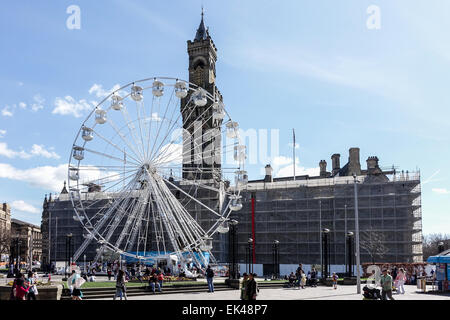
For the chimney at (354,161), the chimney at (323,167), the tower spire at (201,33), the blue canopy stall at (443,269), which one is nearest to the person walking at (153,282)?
the blue canopy stall at (443,269)

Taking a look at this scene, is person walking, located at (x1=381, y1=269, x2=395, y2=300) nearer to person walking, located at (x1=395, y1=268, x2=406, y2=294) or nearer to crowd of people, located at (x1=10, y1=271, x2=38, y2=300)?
person walking, located at (x1=395, y1=268, x2=406, y2=294)

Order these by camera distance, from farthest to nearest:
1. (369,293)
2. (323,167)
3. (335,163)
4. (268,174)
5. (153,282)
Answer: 1. (335,163)
2. (323,167)
3. (268,174)
4. (153,282)
5. (369,293)

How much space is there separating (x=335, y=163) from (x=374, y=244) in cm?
2572

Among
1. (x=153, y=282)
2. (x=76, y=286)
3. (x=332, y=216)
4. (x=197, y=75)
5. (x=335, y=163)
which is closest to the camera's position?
(x=76, y=286)

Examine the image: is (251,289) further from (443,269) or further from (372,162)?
(372,162)

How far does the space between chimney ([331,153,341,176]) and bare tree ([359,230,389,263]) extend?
2222 centimetres

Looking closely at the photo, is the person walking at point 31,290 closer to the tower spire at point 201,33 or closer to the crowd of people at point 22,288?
the crowd of people at point 22,288

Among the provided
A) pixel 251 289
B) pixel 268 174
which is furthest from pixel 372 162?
pixel 251 289

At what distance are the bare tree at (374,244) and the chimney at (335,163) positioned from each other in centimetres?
2222

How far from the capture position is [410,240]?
176 ft

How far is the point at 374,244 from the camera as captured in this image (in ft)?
175

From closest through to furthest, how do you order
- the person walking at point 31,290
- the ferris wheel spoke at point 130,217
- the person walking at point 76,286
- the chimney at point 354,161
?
the person walking at point 31,290 → the person walking at point 76,286 → the ferris wheel spoke at point 130,217 → the chimney at point 354,161

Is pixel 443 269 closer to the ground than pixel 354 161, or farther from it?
closer to the ground

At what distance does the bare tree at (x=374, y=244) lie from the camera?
53375mm
